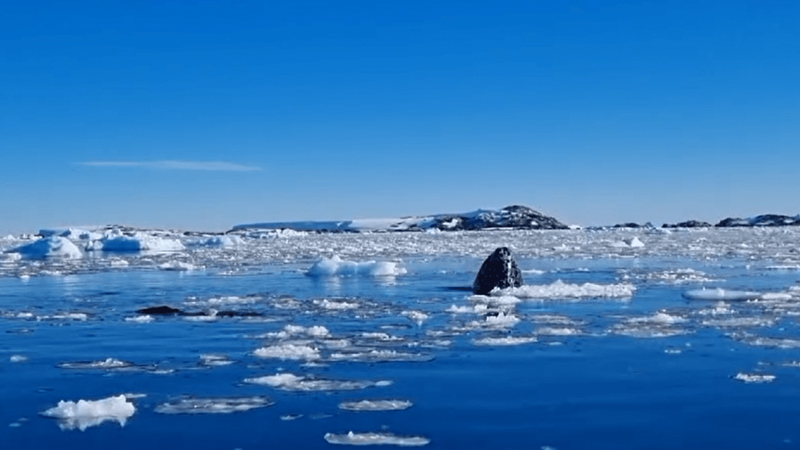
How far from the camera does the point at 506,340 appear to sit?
10.6 m

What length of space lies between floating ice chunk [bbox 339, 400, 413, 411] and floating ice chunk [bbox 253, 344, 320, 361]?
2.27m

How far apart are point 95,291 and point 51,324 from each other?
246 inches

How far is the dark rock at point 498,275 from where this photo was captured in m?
17.1

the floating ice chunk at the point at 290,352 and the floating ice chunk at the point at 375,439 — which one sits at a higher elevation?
the floating ice chunk at the point at 290,352

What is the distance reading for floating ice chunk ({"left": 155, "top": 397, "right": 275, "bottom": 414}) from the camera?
7.04m

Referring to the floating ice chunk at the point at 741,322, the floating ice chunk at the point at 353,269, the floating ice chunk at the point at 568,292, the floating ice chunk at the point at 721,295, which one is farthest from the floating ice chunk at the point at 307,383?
the floating ice chunk at the point at 353,269

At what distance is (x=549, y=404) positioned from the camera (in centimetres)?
719

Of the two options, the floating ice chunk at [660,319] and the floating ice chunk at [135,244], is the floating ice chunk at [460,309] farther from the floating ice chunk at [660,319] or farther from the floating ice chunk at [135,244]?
the floating ice chunk at [135,244]

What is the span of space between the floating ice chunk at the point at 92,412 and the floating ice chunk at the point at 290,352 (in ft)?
8.62

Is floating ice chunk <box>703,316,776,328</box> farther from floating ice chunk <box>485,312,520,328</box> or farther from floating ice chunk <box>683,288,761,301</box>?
floating ice chunk <box>683,288,761,301</box>

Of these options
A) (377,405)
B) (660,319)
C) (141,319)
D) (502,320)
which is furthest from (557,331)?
(141,319)

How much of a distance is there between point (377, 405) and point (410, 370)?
1.63 metres

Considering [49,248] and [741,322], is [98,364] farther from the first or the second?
[49,248]

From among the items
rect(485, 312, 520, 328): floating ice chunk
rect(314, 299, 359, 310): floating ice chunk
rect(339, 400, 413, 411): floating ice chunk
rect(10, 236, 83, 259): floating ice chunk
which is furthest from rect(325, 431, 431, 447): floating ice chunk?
rect(10, 236, 83, 259): floating ice chunk
